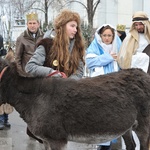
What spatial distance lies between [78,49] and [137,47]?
3.64 feet

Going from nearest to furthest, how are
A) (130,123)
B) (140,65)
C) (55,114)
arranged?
(55,114) < (130,123) < (140,65)

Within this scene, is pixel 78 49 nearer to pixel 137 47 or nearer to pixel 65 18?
pixel 65 18

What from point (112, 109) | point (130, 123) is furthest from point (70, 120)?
point (130, 123)

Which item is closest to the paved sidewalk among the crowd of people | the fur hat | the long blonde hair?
the crowd of people

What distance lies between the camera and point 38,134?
11.8ft

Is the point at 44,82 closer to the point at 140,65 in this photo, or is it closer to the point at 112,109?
the point at 112,109

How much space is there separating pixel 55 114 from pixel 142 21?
222 centimetres

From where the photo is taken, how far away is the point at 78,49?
172 inches

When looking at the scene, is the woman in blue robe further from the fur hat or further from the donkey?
the donkey

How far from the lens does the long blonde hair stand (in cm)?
419

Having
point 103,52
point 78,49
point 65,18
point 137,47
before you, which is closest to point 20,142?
point 103,52

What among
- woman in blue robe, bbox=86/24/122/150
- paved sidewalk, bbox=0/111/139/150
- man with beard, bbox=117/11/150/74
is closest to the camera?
man with beard, bbox=117/11/150/74

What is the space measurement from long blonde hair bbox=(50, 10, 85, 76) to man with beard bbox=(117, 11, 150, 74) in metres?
0.87

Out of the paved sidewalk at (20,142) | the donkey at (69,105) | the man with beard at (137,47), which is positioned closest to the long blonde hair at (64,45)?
the donkey at (69,105)
